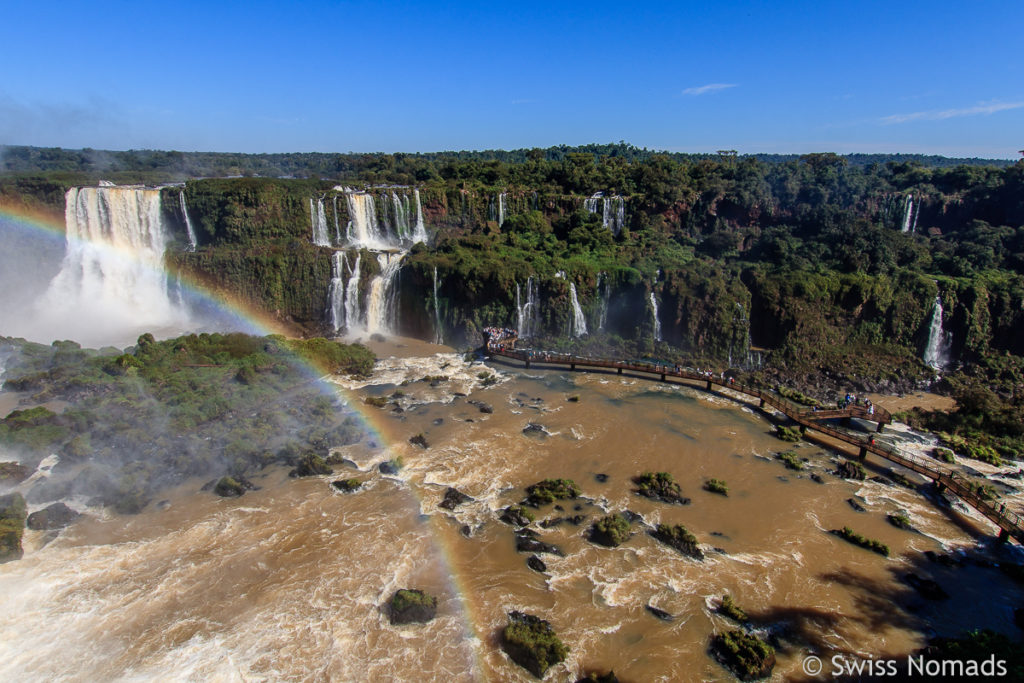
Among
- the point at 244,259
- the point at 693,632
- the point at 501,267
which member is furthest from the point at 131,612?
the point at 244,259

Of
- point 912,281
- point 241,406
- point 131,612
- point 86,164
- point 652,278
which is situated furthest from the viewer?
point 86,164

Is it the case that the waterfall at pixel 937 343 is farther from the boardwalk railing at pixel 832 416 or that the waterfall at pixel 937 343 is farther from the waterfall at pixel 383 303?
the waterfall at pixel 383 303

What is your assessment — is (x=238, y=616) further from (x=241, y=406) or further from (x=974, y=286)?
(x=974, y=286)

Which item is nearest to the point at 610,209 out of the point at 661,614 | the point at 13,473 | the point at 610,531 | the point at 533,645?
the point at 610,531

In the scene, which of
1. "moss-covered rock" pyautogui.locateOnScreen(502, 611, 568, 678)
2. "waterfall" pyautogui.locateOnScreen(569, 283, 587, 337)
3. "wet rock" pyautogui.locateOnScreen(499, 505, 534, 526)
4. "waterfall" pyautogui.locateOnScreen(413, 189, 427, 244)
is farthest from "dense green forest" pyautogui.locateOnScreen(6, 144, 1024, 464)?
"moss-covered rock" pyautogui.locateOnScreen(502, 611, 568, 678)

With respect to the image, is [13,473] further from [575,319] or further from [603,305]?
[603,305]

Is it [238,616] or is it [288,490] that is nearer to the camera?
[238,616]
